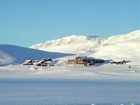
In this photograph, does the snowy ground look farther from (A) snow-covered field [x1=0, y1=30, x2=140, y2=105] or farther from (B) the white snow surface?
(B) the white snow surface

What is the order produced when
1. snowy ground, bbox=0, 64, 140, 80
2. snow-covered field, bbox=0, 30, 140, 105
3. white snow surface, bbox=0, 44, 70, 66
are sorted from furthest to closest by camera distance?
1. white snow surface, bbox=0, 44, 70, 66
2. snowy ground, bbox=0, 64, 140, 80
3. snow-covered field, bbox=0, 30, 140, 105

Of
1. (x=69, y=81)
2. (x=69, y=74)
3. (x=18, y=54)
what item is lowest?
(x=69, y=81)

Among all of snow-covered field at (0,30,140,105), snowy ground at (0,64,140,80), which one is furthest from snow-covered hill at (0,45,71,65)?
snowy ground at (0,64,140,80)

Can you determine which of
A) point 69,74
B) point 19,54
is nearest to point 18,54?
point 19,54

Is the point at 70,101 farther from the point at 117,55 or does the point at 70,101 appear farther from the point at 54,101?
the point at 117,55

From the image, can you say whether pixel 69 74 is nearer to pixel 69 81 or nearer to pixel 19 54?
pixel 69 81

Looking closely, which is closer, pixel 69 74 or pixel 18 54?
pixel 69 74

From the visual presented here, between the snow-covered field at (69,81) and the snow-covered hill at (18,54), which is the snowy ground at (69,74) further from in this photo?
the snow-covered hill at (18,54)

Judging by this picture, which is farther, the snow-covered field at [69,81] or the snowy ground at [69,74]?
the snowy ground at [69,74]

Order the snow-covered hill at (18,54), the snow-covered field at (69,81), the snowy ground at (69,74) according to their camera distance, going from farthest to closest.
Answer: the snow-covered hill at (18,54), the snowy ground at (69,74), the snow-covered field at (69,81)

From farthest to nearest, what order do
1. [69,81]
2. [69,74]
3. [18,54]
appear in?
[18,54] → [69,74] → [69,81]

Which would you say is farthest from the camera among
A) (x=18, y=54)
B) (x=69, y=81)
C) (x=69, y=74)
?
(x=18, y=54)

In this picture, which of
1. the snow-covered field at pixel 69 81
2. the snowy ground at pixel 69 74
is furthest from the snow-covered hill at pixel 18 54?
the snowy ground at pixel 69 74

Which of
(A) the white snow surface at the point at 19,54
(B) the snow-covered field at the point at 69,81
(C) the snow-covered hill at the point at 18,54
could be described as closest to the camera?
(B) the snow-covered field at the point at 69,81
